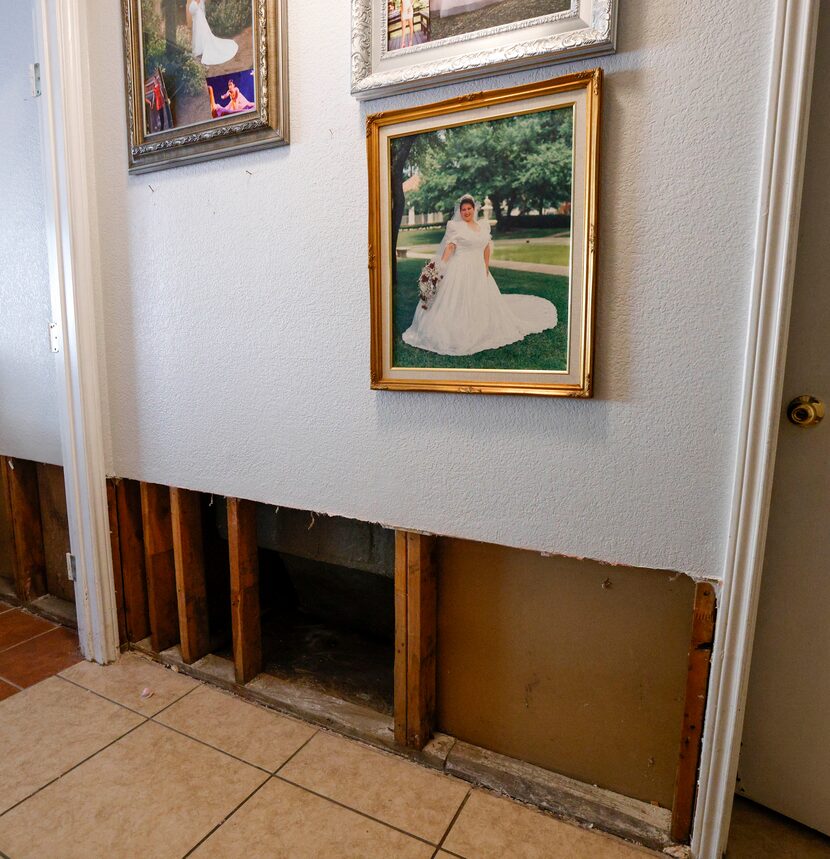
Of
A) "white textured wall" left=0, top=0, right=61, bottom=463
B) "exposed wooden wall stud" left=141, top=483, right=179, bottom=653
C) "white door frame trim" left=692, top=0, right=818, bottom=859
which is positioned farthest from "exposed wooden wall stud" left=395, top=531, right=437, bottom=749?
"white textured wall" left=0, top=0, right=61, bottom=463

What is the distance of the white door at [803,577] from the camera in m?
1.08

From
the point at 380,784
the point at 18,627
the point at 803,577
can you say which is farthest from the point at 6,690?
the point at 803,577

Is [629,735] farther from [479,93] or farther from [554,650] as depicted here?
[479,93]

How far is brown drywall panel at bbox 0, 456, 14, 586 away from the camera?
7.60ft

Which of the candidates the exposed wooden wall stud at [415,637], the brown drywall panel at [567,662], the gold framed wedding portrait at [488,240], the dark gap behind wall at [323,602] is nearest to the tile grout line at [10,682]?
the dark gap behind wall at [323,602]

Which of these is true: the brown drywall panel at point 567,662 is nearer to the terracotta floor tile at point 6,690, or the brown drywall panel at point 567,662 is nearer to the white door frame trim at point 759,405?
the white door frame trim at point 759,405

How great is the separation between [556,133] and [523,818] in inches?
60.3

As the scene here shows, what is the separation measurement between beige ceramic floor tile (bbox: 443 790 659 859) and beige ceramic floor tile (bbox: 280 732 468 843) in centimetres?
5

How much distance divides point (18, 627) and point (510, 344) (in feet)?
7.27

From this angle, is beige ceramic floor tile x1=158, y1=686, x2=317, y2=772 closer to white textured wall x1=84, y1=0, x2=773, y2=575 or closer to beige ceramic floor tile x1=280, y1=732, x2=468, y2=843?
beige ceramic floor tile x1=280, y1=732, x2=468, y2=843

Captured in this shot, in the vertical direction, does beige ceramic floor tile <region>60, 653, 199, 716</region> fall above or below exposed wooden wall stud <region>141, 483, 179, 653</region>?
below

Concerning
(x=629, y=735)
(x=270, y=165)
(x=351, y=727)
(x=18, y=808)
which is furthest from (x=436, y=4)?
(x=18, y=808)

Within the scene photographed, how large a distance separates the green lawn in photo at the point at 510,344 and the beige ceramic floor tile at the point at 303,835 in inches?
42.8

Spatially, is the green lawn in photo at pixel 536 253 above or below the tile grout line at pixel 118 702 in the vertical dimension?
above
